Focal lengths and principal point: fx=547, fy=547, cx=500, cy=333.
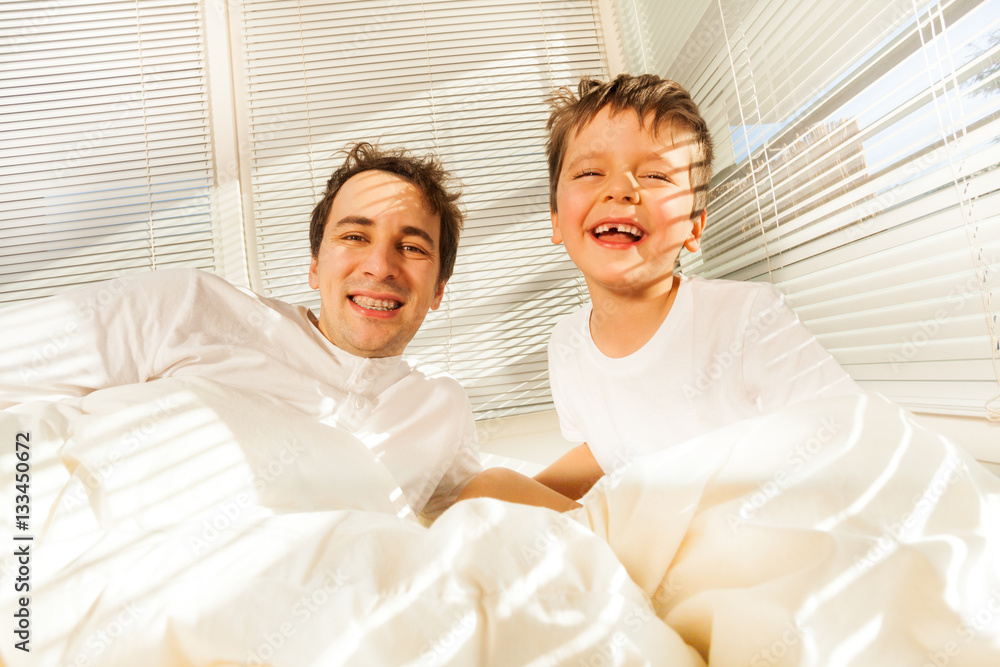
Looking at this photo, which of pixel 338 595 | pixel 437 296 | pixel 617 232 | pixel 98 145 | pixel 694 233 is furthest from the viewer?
pixel 98 145

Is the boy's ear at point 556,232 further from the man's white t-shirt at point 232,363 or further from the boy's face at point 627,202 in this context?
the man's white t-shirt at point 232,363

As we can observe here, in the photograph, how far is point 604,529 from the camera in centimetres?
55

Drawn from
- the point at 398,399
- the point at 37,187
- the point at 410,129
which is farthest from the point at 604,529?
the point at 37,187

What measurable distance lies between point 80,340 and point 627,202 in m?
1.01

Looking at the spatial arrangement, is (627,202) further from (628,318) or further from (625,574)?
(625,574)

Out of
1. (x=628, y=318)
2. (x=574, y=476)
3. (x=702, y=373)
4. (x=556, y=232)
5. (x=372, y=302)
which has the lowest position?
(x=574, y=476)

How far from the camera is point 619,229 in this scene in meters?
0.98

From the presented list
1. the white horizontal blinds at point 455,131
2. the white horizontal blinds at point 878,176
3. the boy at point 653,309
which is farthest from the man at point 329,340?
the white horizontal blinds at point 878,176

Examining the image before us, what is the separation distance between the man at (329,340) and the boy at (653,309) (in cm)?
16

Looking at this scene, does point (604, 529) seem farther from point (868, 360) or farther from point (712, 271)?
point (712, 271)

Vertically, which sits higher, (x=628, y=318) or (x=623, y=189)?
(x=623, y=189)

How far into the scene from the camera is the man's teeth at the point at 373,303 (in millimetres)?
1104

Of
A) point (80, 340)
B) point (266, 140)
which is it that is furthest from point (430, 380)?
point (266, 140)

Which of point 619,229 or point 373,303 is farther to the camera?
point 373,303
